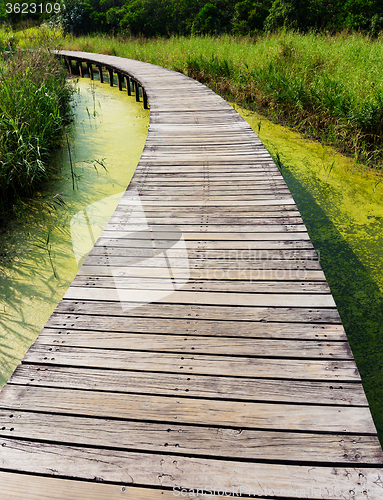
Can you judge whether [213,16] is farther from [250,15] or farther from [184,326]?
[184,326]

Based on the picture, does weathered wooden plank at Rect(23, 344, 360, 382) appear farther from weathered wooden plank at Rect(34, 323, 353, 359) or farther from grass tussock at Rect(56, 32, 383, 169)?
grass tussock at Rect(56, 32, 383, 169)

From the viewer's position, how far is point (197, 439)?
1095 millimetres

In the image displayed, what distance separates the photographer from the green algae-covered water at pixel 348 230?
2.02 metres

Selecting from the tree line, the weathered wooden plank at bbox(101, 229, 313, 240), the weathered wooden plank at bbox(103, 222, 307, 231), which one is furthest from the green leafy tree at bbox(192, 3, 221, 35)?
the weathered wooden plank at bbox(101, 229, 313, 240)

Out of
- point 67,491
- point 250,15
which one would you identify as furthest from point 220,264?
point 250,15

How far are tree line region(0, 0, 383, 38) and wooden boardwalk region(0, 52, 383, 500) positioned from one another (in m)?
14.4

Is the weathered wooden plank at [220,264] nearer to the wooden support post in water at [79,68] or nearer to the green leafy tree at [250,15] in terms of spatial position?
the wooden support post in water at [79,68]

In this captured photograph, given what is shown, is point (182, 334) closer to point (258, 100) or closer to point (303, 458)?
point (303, 458)

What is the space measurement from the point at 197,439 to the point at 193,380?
0.22m

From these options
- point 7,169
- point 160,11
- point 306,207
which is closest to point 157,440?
point 306,207

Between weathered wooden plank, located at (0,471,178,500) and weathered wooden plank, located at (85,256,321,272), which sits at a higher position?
weathered wooden plank, located at (85,256,321,272)

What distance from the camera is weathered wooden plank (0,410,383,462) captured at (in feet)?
3.44

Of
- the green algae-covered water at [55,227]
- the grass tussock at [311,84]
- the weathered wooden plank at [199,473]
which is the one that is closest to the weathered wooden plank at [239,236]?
the green algae-covered water at [55,227]

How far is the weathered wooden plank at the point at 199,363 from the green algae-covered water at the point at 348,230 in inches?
24.9
